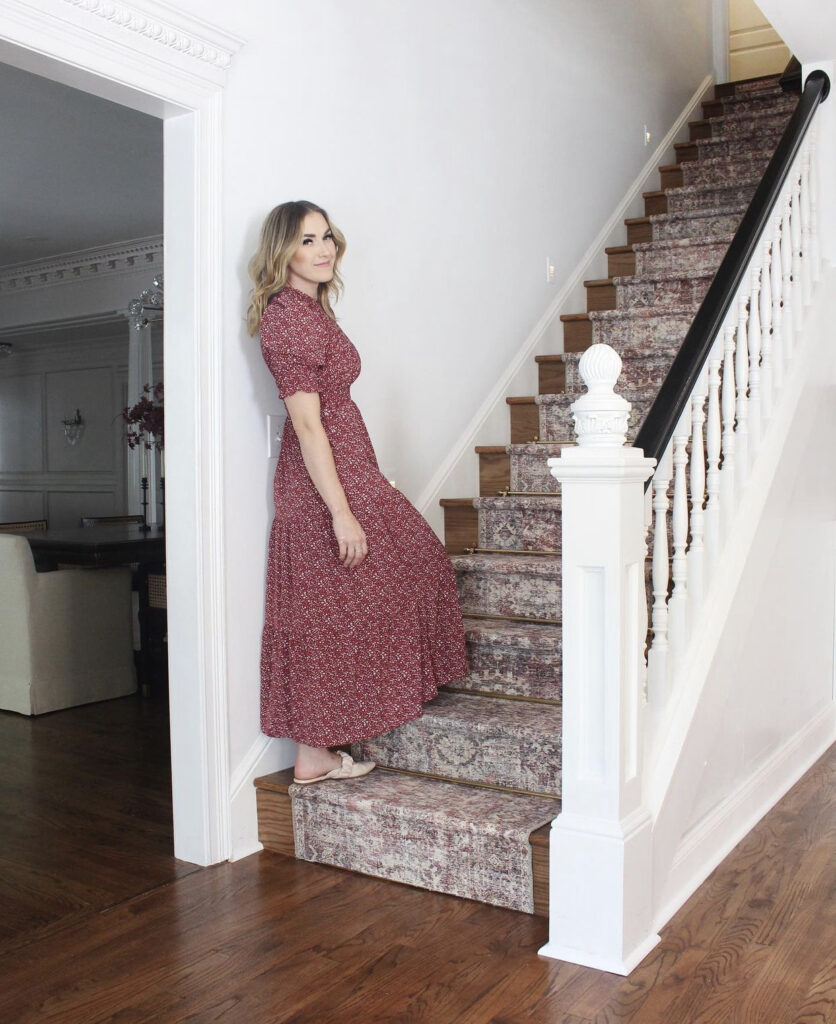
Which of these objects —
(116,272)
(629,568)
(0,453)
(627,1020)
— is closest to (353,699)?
(629,568)

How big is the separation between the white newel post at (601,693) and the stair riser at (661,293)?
236cm

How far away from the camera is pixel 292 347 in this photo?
2.54 m

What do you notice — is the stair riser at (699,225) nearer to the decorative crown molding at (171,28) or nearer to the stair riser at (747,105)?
the stair riser at (747,105)

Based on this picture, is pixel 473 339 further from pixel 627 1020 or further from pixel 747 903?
Answer: pixel 627 1020

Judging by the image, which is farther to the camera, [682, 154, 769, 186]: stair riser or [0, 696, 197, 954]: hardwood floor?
[682, 154, 769, 186]: stair riser

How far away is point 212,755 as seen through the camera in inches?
105

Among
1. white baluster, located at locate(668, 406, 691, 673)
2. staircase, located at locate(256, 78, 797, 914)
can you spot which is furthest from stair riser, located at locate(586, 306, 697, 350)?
white baluster, located at locate(668, 406, 691, 673)

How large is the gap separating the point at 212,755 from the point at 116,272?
543 centimetres

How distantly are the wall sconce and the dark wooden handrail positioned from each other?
21.9ft

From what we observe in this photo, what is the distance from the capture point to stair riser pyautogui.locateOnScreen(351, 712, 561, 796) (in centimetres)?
256

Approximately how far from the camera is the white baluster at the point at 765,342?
9.82 ft

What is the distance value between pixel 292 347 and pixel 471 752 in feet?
3.72

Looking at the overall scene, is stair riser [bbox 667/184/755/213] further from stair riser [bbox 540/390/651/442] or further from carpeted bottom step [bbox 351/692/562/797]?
carpeted bottom step [bbox 351/692/562/797]

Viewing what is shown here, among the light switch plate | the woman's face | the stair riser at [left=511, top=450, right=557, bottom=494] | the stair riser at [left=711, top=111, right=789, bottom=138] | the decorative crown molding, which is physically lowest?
the stair riser at [left=511, top=450, right=557, bottom=494]
